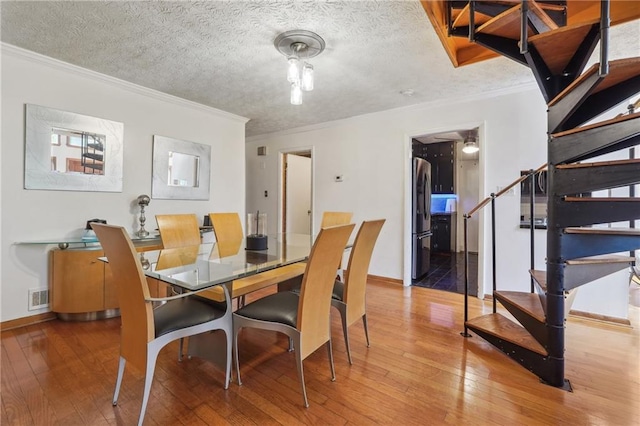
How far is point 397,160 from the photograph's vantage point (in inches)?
156

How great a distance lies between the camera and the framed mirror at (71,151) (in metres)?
2.54

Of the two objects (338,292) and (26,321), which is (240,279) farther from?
(26,321)

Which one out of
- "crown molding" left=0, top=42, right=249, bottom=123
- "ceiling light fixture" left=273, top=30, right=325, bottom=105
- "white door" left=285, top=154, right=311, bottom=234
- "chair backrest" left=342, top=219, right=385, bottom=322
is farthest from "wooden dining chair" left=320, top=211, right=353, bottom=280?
"white door" left=285, top=154, right=311, bottom=234

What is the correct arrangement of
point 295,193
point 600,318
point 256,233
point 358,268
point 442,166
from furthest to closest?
1. point 442,166
2. point 295,193
3. point 600,318
4. point 256,233
5. point 358,268

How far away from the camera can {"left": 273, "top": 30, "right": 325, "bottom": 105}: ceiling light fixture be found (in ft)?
7.13

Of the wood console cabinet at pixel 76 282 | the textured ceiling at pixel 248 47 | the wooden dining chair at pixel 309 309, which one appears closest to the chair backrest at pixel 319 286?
the wooden dining chair at pixel 309 309

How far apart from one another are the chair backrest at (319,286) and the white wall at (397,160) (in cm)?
245

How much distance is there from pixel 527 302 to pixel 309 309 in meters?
→ 1.72

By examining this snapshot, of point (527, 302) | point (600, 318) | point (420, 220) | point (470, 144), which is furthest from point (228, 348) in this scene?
point (470, 144)

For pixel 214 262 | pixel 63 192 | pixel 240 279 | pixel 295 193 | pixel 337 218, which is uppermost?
pixel 295 193

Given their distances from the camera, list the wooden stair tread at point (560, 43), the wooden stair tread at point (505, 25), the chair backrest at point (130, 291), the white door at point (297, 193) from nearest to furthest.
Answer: the chair backrest at point (130, 291)
the wooden stair tread at point (560, 43)
the wooden stair tread at point (505, 25)
the white door at point (297, 193)

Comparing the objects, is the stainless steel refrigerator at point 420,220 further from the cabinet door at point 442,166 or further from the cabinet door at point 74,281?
the cabinet door at point 74,281

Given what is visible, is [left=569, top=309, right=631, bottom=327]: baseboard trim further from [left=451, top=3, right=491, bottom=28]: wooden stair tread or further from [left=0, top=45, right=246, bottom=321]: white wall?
[left=0, top=45, right=246, bottom=321]: white wall

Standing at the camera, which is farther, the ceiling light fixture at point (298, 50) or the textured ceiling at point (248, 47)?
the ceiling light fixture at point (298, 50)
